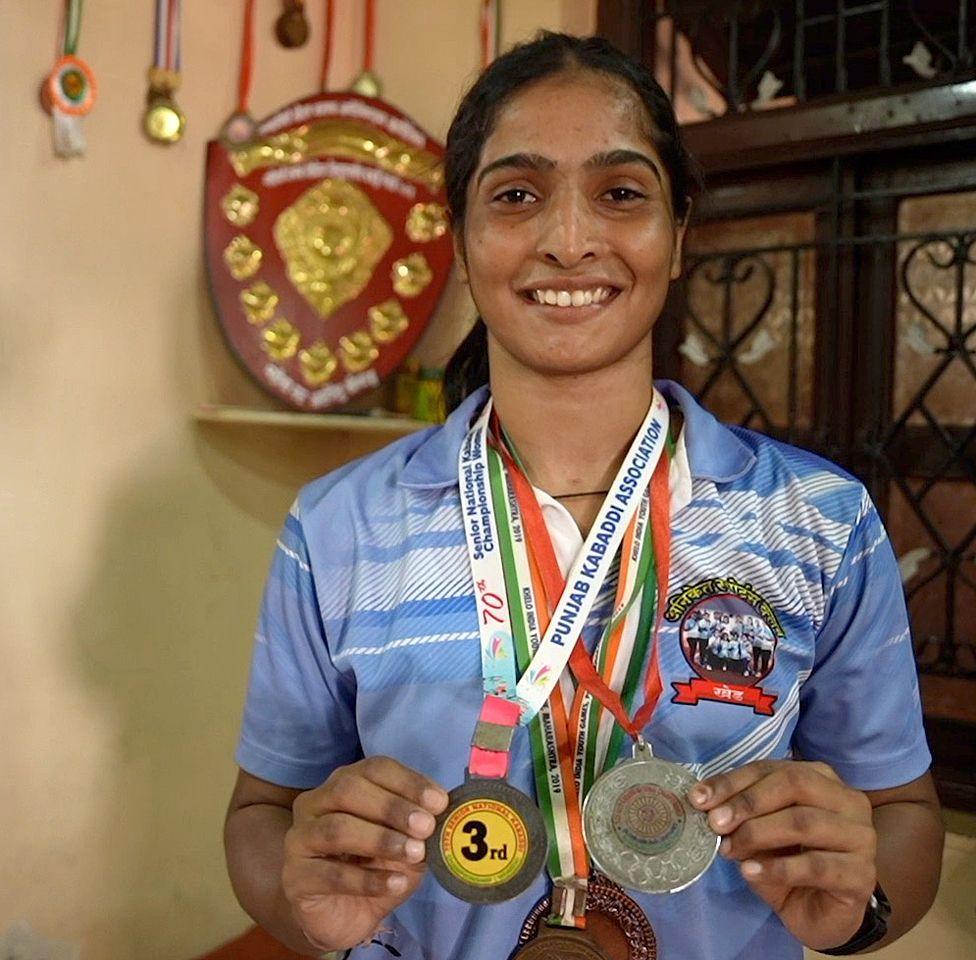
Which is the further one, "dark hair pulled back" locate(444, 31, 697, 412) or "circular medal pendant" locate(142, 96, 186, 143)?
"circular medal pendant" locate(142, 96, 186, 143)

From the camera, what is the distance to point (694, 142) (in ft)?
7.38

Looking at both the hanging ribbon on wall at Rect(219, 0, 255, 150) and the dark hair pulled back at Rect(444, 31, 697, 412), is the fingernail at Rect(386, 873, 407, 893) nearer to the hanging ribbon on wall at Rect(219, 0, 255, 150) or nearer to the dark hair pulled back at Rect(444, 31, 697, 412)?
the dark hair pulled back at Rect(444, 31, 697, 412)

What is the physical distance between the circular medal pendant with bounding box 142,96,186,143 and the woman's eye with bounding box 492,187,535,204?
1.04 meters

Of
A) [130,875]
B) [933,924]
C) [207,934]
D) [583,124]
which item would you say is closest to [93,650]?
[130,875]

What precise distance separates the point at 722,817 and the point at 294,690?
1.58 feet

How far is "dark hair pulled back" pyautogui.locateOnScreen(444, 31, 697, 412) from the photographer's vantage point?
117 centimetres

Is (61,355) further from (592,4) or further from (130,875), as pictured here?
(592,4)

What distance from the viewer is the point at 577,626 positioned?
1.06 meters

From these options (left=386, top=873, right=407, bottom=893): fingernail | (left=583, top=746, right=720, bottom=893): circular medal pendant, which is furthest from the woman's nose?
(left=386, top=873, right=407, bottom=893): fingernail

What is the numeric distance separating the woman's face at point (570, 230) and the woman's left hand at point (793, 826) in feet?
1.47

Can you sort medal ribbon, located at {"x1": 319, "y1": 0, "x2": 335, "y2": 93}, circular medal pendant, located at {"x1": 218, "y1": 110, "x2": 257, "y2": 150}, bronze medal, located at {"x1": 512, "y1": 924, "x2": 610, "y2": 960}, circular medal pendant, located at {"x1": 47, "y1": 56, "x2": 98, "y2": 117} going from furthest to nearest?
medal ribbon, located at {"x1": 319, "y1": 0, "x2": 335, "y2": 93}
circular medal pendant, located at {"x1": 218, "y1": 110, "x2": 257, "y2": 150}
circular medal pendant, located at {"x1": 47, "y1": 56, "x2": 98, "y2": 117}
bronze medal, located at {"x1": 512, "y1": 924, "x2": 610, "y2": 960}

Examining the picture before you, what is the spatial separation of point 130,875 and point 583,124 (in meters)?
1.58

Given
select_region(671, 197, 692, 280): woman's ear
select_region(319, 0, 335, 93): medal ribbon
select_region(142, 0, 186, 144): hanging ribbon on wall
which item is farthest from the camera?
select_region(319, 0, 335, 93): medal ribbon

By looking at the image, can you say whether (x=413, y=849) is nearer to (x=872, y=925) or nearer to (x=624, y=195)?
(x=872, y=925)
